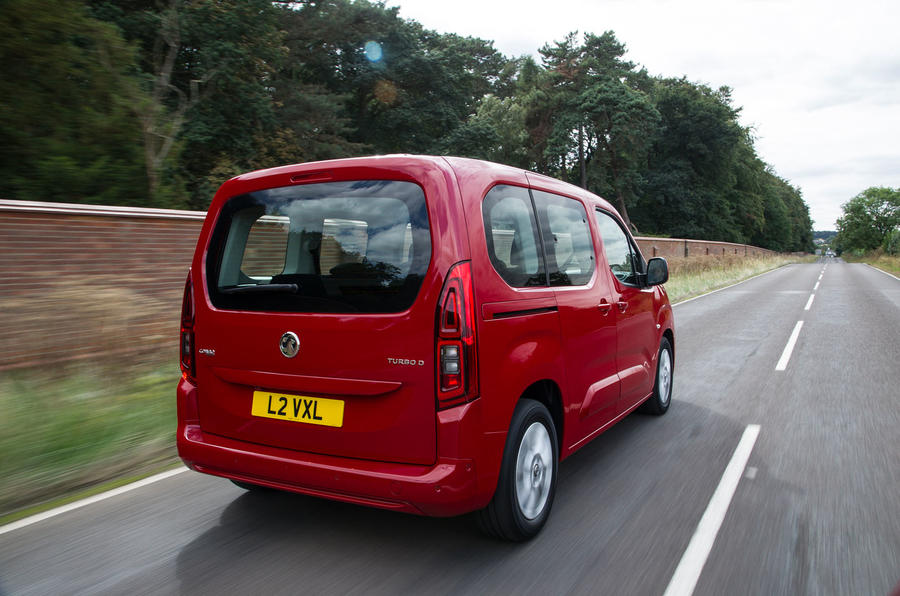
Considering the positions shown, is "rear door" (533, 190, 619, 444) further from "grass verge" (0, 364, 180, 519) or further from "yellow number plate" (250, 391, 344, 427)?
"grass verge" (0, 364, 180, 519)

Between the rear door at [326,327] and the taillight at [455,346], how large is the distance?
0.16 ft

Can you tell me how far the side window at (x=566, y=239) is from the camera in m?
3.64

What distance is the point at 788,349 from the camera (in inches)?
368

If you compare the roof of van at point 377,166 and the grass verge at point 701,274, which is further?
the grass verge at point 701,274

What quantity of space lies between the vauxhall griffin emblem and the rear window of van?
0.40 feet

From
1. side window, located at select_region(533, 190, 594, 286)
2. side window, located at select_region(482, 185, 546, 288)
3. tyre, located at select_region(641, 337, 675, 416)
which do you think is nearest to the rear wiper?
side window, located at select_region(482, 185, 546, 288)

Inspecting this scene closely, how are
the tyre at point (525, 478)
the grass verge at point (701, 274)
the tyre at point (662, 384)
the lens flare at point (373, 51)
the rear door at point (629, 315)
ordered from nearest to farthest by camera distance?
the tyre at point (525, 478) < the rear door at point (629, 315) < the tyre at point (662, 384) < the grass verge at point (701, 274) < the lens flare at point (373, 51)

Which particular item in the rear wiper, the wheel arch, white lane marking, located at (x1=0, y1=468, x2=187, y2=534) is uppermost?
the rear wiper

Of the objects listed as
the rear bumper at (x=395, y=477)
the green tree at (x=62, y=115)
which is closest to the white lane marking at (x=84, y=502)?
the rear bumper at (x=395, y=477)

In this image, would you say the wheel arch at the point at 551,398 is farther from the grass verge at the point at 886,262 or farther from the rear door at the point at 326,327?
the grass verge at the point at 886,262

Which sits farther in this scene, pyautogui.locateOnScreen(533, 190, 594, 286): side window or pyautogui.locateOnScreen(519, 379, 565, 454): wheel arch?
pyautogui.locateOnScreen(533, 190, 594, 286): side window

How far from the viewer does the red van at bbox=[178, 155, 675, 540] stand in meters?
2.78

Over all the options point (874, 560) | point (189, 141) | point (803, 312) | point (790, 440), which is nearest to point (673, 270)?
point (803, 312)

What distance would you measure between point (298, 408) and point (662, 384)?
3707 millimetres
